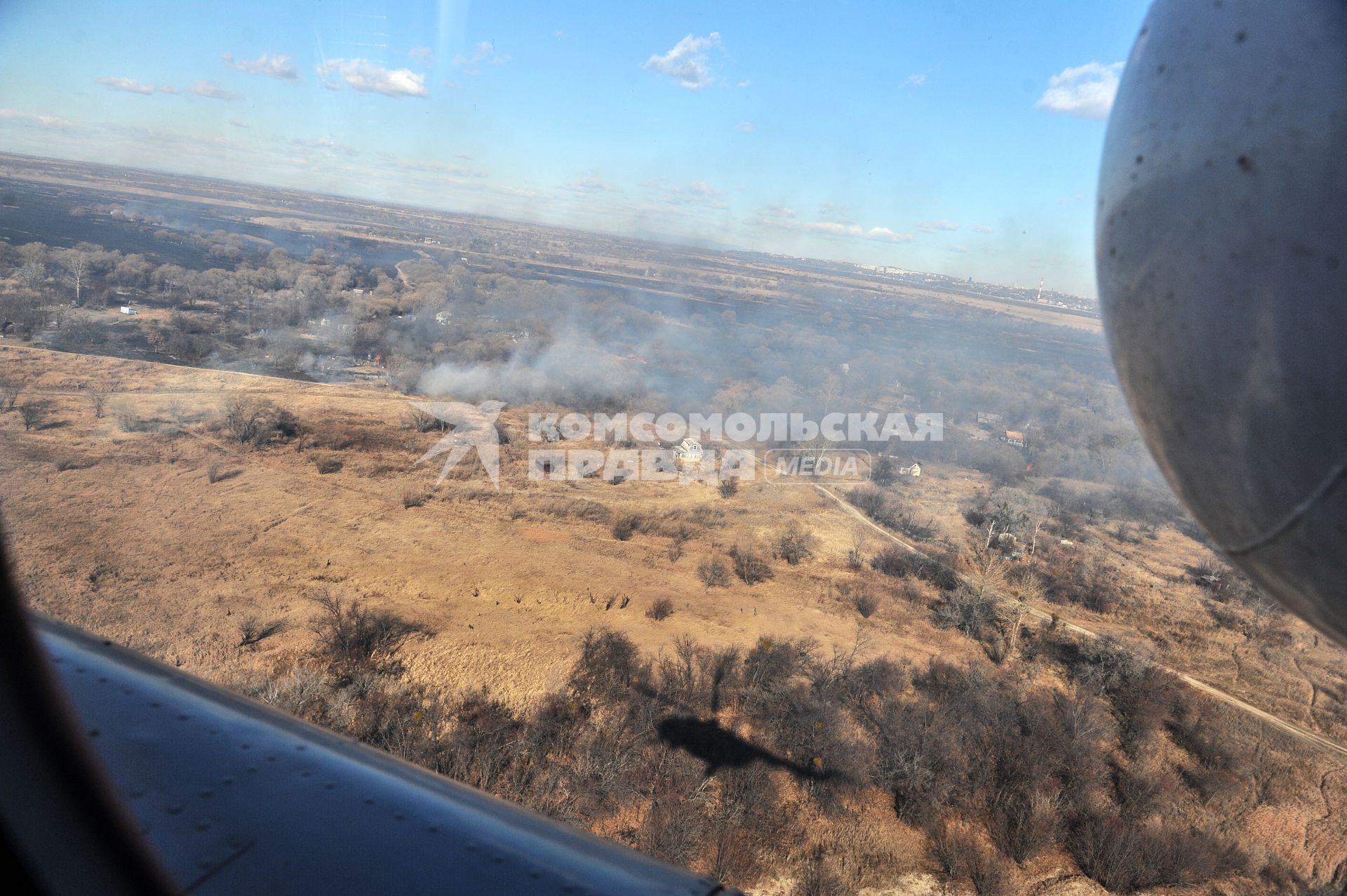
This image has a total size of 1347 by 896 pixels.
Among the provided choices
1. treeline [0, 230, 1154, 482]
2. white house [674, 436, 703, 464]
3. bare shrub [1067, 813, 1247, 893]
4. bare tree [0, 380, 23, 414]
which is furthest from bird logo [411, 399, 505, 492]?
bare shrub [1067, 813, 1247, 893]

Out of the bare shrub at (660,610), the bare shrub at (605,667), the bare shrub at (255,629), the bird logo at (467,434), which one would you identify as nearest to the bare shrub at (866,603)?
the bare shrub at (660,610)

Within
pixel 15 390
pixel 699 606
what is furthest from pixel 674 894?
pixel 15 390

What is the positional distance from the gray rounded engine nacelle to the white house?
80.7 feet

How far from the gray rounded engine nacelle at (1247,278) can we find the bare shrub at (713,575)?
51.1ft

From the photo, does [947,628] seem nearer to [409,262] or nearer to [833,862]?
[833,862]

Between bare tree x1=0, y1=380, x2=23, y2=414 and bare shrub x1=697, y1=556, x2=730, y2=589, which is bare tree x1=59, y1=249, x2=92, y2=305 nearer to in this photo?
bare tree x1=0, y1=380, x2=23, y2=414

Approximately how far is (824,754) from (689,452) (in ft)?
54.2

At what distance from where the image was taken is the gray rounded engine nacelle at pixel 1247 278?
1.23 metres

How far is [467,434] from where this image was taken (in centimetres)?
2644

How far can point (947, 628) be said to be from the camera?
16078 mm

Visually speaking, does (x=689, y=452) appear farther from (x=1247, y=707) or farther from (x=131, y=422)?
(x=131, y=422)

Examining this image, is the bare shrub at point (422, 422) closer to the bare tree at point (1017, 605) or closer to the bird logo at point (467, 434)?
the bird logo at point (467, 434)

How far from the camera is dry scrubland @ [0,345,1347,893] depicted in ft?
32.2

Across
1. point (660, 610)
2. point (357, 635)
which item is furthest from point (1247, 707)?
point (357, 635)
